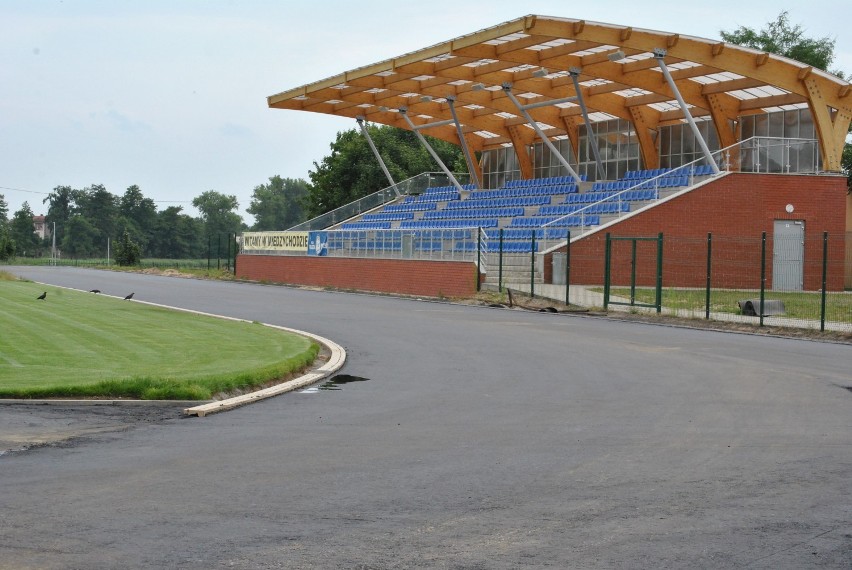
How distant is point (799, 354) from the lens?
1905cm

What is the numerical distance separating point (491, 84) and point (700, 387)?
117ft

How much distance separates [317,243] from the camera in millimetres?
51312

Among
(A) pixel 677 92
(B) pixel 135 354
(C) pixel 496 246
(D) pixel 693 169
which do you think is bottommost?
(B) pixel 135 354

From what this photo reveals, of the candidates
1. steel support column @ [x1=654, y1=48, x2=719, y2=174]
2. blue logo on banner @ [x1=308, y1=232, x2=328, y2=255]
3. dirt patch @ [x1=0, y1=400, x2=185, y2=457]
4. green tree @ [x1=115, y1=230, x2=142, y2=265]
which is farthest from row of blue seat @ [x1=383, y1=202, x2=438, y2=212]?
dirt patch @ [x1=0, y1=400, x2=185, y2=457]

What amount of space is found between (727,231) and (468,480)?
112 feet

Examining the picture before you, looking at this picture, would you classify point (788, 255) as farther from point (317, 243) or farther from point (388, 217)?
point (388, 217)

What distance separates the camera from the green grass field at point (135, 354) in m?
12.5

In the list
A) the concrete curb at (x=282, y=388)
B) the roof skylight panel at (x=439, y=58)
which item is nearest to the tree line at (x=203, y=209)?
the roof skylight panel at (x=439, y=58)

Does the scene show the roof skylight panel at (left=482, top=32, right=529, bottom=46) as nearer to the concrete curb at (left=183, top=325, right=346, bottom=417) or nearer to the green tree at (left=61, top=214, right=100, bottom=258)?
the concrete curb at (left=183, top=325, right=346, bottom=417)

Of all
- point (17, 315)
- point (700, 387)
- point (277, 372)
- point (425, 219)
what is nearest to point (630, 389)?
point (700, 387)

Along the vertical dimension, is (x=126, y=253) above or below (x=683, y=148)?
below

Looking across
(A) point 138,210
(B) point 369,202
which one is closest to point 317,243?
(B) point 369,202

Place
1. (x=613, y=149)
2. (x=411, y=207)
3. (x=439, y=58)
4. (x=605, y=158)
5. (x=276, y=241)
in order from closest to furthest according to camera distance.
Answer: (x=439, y=58) < (x=613, y=149) < (x=605, y=158) < (x=276, y=241) < (x=411, y=207)

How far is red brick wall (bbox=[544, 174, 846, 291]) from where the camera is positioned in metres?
38.5
